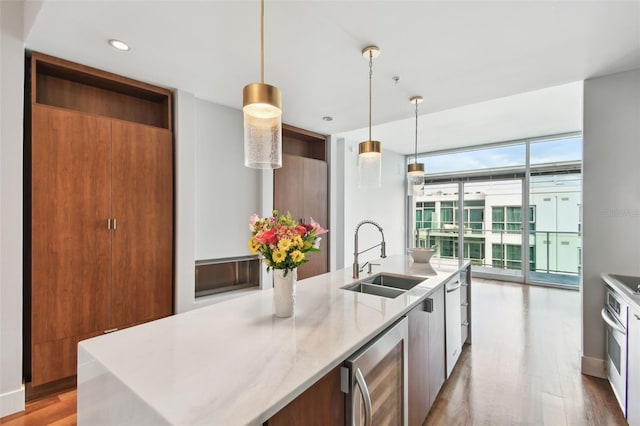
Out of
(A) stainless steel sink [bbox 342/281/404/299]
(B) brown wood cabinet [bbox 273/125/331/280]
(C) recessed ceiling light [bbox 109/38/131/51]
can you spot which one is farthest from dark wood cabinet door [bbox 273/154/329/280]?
(C) recessed ceiling light [bbox 109/38/131/51]

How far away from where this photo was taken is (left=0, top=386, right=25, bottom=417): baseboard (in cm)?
202

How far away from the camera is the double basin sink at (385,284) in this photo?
2.04 meters

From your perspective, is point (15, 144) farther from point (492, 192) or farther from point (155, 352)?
point (492, 192)

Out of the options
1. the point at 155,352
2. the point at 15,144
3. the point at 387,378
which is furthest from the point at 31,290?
the point at 387,378

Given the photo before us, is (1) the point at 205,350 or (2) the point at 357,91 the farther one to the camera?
(2) the point at 357,91

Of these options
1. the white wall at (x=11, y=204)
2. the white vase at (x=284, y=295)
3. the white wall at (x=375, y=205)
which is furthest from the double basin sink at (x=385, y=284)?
the white wall at (x=11, y=204)

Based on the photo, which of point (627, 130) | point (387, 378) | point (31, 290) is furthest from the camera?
point (627, 130)

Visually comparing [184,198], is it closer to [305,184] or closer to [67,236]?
[67,236]

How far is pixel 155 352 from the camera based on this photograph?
3.43ft

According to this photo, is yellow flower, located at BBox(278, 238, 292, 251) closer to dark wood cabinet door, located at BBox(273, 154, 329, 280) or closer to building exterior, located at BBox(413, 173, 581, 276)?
dark wood cabinet door, located at BBox(273, 154, 329, 280)

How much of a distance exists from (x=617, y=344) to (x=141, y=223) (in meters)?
3.97

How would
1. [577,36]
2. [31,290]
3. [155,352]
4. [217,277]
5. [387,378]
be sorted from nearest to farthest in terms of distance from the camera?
[155,352]
[387,378]
[577,36]
[31,290]
[217,277]

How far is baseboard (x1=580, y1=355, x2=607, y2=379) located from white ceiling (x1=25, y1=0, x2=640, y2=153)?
245cm

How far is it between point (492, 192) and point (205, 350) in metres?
6.87
